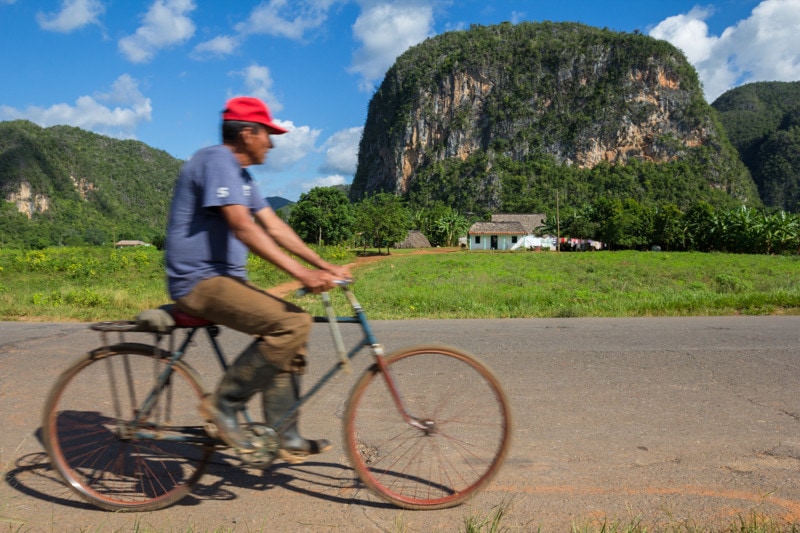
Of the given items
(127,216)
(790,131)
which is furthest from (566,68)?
(127,216)

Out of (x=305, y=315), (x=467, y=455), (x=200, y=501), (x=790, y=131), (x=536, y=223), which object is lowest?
(x=200, y=501)

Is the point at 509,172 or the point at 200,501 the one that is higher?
the point at 509,172

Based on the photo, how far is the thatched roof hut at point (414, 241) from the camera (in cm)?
8241

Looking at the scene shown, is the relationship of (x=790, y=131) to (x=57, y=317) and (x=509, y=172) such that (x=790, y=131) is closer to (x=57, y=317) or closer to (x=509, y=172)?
(x=509, y=172)

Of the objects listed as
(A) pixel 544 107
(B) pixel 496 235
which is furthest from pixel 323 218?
(A) pixel 544 107

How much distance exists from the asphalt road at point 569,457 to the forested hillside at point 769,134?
141 m

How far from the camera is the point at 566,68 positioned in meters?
161

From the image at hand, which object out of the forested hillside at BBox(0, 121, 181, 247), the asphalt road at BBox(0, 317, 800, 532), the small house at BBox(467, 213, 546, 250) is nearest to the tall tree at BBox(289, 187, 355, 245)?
the small house at BBox(467, 213, 546, 250)

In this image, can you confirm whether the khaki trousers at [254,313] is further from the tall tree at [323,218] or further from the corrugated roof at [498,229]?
the corrugated roof at [498,229]

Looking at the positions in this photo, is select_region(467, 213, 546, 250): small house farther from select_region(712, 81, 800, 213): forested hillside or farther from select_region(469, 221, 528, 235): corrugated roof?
select_region(712, 81, 800, 213): forested hillside

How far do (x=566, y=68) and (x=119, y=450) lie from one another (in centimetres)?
17528

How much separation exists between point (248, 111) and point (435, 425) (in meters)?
1.74

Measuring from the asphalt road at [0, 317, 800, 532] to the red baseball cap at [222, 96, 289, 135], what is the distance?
69.6 inches

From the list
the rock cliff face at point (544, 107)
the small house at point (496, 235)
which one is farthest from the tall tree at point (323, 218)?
the rock cliff face at point (544, 107)
